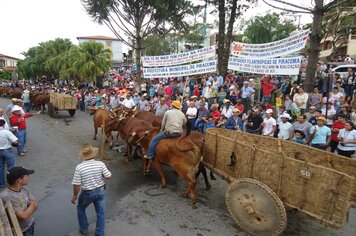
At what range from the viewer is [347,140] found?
7055mm

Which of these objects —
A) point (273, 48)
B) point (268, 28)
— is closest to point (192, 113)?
point (273, 48)

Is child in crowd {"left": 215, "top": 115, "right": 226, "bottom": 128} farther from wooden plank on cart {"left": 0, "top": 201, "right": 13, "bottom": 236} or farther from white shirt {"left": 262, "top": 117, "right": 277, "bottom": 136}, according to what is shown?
wooden plank on cart {"left": 0, "top": 201, "right": 13, "bottom": 236}

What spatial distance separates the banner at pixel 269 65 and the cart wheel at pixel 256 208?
5.98 metres

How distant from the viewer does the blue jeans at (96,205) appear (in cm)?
453

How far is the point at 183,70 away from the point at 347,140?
7035mm

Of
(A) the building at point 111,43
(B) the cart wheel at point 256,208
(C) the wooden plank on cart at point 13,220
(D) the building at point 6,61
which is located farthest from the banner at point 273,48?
(D) the building at point 6,61

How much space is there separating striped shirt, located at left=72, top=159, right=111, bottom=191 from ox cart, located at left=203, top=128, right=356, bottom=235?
7.49 ft

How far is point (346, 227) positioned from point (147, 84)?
1717 centimetres

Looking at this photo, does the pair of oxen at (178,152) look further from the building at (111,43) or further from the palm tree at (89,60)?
the building at (111,43)

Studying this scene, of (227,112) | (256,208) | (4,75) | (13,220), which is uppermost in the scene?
(4,75)

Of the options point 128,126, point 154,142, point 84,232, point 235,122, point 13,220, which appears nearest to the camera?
point 13,220

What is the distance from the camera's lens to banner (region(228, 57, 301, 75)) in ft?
30.9

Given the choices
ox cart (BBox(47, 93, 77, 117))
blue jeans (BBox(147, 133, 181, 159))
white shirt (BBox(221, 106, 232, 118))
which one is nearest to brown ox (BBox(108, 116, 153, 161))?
blue jeans (BBox(147, 133, 181, 159))

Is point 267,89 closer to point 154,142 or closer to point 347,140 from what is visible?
point 347,140
